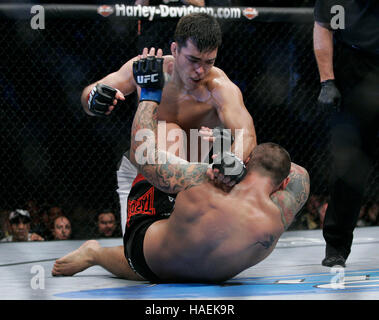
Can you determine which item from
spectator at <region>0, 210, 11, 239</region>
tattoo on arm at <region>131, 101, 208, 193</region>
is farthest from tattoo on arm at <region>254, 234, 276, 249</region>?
spectator at <region>0, 210, 11, 239</region>

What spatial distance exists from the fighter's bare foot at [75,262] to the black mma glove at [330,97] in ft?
3.15

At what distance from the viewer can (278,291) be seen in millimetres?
1360

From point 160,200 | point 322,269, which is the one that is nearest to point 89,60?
point 160,200

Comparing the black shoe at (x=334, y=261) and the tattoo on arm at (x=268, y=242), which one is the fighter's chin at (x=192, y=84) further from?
the black shoe at (x=334, y=261)

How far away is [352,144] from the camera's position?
198 centimetres

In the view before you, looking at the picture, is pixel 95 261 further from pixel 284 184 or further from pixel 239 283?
pixel 284 184

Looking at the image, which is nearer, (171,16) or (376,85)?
(376,85)

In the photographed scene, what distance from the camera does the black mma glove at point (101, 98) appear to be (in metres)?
1.63

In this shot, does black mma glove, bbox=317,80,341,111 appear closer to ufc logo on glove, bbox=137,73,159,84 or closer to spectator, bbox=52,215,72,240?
ufc logo on glove, bbox=137,73,159,84

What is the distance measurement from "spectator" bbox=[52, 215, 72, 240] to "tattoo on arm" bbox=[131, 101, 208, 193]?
197 cm

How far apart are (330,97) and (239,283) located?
806mm

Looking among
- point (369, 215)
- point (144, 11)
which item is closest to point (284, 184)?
point (144, 11)
